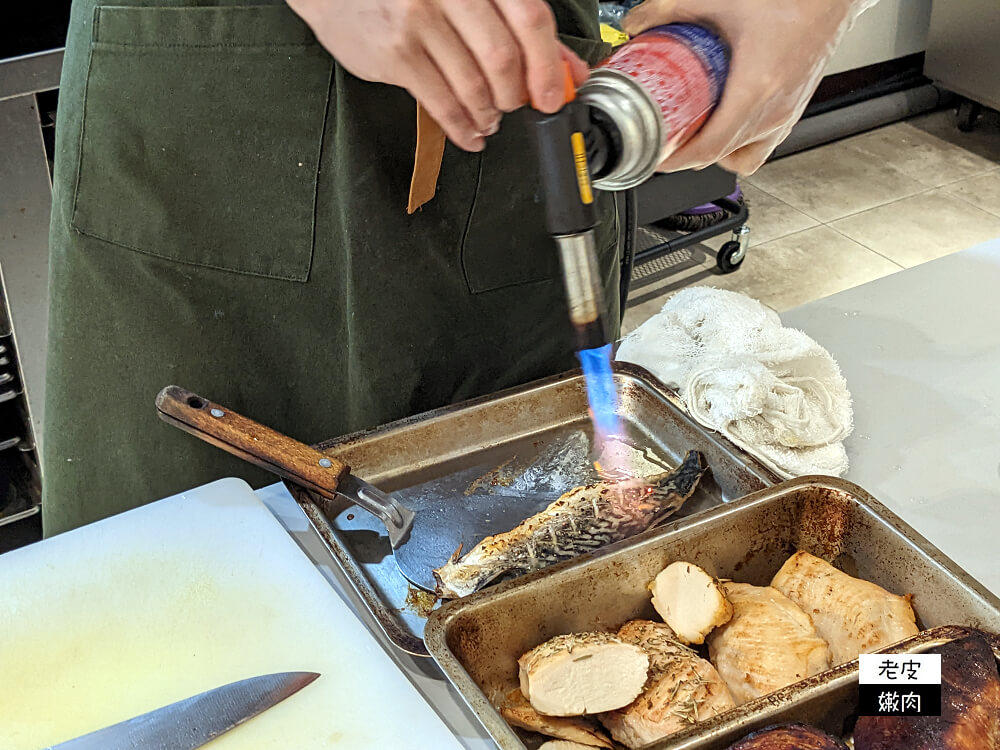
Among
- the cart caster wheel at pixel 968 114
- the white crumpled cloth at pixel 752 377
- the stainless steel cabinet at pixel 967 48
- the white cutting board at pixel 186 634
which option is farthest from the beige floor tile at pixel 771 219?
the white cutting board at pixel 186 634

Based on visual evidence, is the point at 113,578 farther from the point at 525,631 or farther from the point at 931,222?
the point at 931,222

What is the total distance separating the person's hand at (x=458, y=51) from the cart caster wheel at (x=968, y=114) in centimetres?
385

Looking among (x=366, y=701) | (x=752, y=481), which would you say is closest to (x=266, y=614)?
(x=366, y=701)

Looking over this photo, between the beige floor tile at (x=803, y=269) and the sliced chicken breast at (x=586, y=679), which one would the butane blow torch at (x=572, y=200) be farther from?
the beige floor tile at (x=803, y=269)

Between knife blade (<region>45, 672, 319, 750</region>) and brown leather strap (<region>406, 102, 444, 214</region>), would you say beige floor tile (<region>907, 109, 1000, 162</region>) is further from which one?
knife blade (<region>45, 672, 319, 750</region>)

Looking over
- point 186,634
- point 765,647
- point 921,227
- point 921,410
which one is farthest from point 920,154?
point 186,634

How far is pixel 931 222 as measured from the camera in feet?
11.5

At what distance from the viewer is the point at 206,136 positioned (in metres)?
1.08

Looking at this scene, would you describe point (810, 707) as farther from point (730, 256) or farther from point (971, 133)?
point (971, 133)

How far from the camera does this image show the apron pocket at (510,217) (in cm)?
115

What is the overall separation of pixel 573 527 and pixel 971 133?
3.85 meters

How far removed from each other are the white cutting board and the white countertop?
6 centimetres

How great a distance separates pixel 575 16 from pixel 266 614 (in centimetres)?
73

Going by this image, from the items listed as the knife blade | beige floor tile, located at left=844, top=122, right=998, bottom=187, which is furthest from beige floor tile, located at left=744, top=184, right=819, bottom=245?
the knife blade
